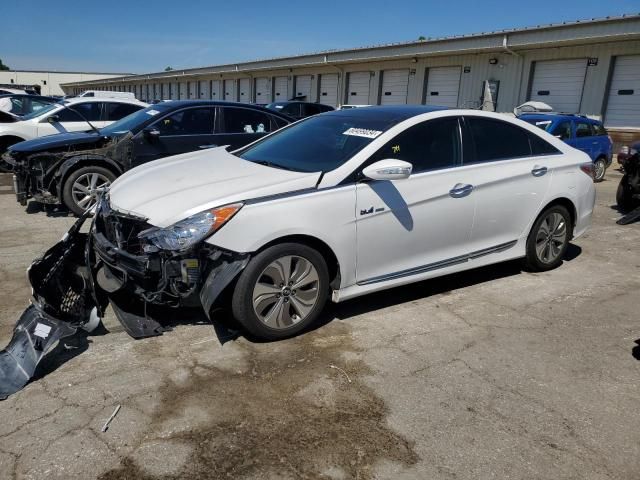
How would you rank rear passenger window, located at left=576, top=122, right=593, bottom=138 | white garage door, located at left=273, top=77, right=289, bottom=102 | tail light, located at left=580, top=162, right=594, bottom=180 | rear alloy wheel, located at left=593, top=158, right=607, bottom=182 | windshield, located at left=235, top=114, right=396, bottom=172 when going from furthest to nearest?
white garage door, located at left=273, top=77, right=289, bottom=102 → rear alloy wheel, located at left=593, top=158, right=607, bottom=182 → rear passenger window, located at left=576, top=122, right=593, bottom=138 → tail light, located at left=580, top=162, right=594, bottom=180 → windshield, located at left=235, top=114, right=396, bottom=172

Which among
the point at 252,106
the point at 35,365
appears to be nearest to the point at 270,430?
the point at 35,365

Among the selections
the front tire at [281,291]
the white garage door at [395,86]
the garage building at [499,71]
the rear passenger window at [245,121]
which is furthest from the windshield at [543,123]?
the white garage door at [395,86]

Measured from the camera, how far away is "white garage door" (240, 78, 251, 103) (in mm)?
36719

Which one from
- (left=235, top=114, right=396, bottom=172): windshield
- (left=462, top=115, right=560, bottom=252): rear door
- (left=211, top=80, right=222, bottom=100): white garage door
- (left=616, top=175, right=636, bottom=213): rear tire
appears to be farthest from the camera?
(left=211, top=80, right=222, bottom=100): white garage door

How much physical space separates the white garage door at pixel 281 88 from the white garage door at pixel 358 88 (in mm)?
6220

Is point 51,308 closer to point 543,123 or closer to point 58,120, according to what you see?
point 58,120

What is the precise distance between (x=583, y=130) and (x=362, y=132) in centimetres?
975

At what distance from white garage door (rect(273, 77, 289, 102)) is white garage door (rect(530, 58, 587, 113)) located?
16.7 meters

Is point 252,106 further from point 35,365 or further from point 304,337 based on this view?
point 35,365

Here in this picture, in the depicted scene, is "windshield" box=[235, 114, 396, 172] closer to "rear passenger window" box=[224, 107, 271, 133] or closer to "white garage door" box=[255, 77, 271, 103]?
"rear passenger window" box=[224, 107, 271, 133]

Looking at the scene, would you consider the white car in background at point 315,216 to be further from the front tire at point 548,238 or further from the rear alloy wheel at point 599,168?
the rear alloy wheel at point 599,168

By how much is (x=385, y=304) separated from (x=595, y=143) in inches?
398

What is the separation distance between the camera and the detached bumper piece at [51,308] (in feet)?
10.3

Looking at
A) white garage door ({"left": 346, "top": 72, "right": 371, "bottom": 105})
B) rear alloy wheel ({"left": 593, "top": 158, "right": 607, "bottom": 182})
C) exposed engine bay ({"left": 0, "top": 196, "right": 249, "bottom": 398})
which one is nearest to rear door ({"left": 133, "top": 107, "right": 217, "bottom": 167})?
exposed engine bay ({"left": 0, "top": 196, "right": 249, "bottom": 398})
